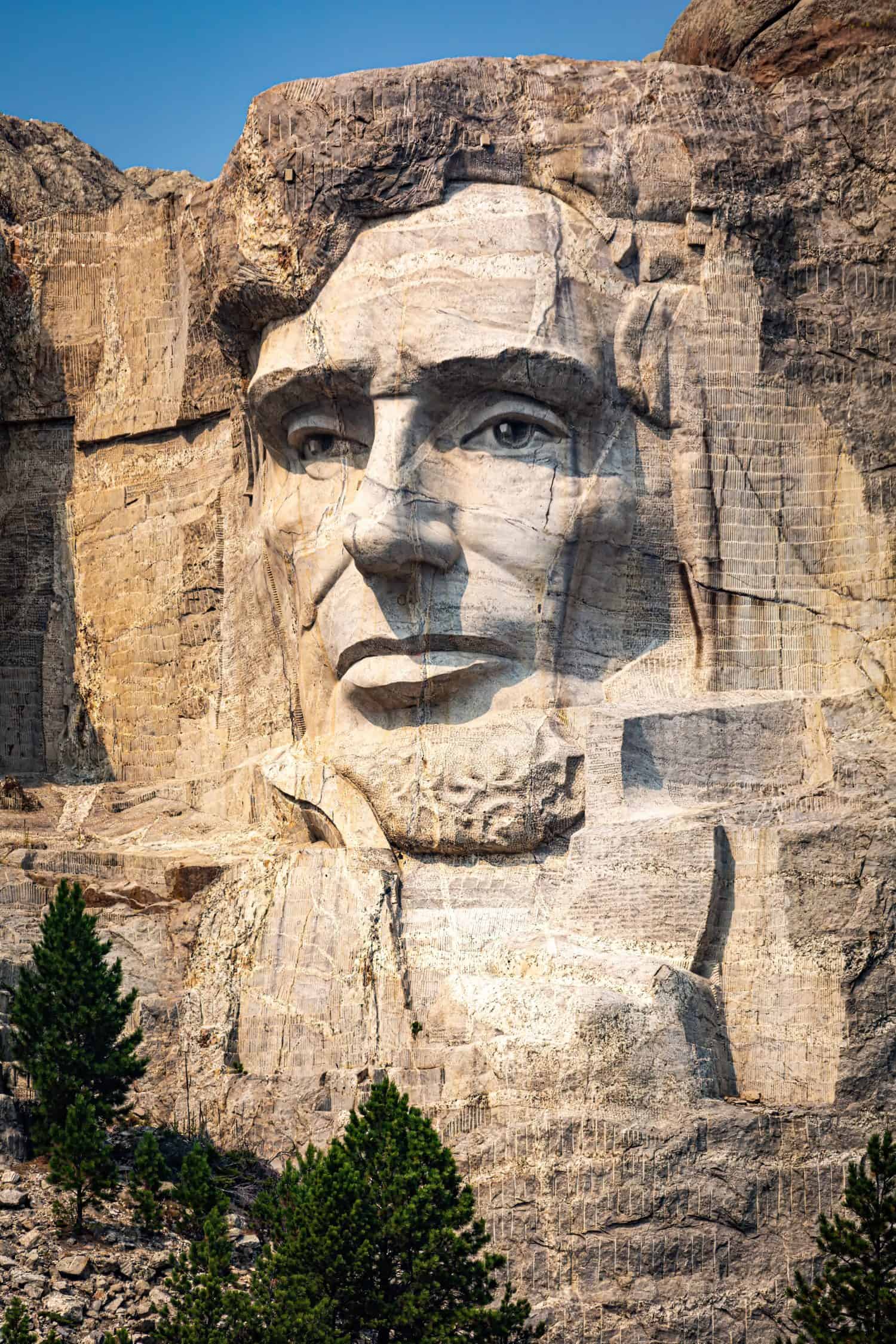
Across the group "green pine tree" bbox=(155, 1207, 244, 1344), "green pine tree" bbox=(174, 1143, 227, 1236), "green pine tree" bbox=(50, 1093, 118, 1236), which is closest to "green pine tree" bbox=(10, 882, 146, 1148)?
"green pine tree" bbox=(50, 1093, 118, 1236)

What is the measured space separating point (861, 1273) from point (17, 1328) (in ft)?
15.0

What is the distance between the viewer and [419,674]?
20719 millimetres

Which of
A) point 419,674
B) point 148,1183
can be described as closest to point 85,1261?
point 148,1183

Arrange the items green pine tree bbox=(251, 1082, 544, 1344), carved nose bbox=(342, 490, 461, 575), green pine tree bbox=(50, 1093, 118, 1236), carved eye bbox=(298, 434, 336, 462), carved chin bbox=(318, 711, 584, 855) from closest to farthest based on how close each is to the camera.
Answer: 1. green pine tree bbox=(251, 1082, 544, 1344)
2. green pine tree bbox=(50, 1093, 118, 1236)
3. carved chin bbox=(318, 711, 584, 855)
4. carved nose bbox=(342, 490, 461, 575)
5. carved eye bbox=(298, 434, 336, 462)

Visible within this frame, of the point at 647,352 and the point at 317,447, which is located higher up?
the point at 647,352

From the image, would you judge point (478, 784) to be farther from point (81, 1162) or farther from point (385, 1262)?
point (385, 1262)

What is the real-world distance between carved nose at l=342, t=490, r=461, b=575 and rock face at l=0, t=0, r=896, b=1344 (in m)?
0.03

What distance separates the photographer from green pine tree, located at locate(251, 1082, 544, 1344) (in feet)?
Answer: 55.7

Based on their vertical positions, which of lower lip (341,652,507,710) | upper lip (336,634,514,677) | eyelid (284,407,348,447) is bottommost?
lower lip (341,652,507,710)

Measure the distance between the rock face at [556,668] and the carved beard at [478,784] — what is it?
1.0 inches

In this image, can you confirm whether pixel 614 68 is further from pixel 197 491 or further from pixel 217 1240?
pixel 217 1240

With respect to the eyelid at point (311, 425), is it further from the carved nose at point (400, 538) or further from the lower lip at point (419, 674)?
the lower lip at point (419, 674)

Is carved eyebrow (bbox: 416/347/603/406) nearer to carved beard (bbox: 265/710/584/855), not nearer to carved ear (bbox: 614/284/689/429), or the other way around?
carved ear (bbox: 614/284/689/429)

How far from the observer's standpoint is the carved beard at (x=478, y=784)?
20.2 meters
